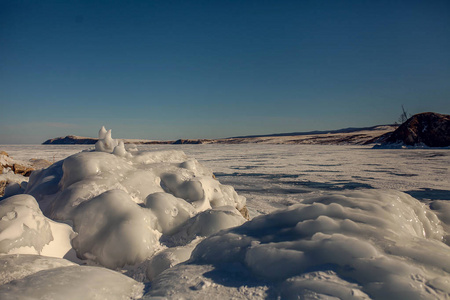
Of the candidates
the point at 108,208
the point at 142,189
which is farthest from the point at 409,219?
the point at 142,189

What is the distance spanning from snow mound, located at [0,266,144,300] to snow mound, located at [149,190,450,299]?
0.50 feet

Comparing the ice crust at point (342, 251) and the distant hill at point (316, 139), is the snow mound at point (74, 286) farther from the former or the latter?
the distant hill at point (316, 139)

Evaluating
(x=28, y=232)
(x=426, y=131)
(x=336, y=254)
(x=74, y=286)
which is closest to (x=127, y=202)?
(x=28, y=232)

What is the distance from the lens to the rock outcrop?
19.7 metres

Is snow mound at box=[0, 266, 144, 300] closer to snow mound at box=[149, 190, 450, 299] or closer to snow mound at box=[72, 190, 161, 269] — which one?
snow mound at box=[149, 190, 450, 299]

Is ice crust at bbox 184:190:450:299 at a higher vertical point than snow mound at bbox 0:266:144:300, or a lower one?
higher

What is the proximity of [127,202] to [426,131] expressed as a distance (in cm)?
2474

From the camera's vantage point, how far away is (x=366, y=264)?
40.1 inches

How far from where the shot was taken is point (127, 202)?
2.19 meters

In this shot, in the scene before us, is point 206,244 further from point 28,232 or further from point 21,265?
point 28,232

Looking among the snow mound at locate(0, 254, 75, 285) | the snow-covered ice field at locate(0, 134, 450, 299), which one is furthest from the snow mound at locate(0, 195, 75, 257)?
the snow mound at locate(0, 254, 75, 285)

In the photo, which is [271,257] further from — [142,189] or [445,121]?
[445,121]

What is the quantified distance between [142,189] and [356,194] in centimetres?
199

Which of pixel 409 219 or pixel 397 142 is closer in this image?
pixel 409 219
